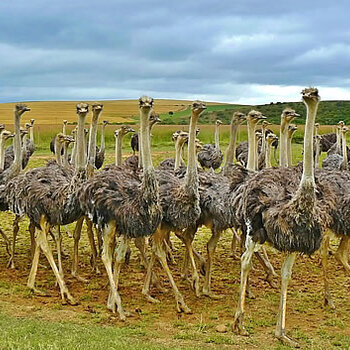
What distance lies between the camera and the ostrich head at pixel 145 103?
7543mm

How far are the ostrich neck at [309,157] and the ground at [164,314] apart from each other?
5.72 feet

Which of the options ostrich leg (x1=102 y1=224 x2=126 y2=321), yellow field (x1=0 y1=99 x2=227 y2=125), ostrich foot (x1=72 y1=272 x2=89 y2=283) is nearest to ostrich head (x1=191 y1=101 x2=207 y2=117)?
ostrich leg (x1=102 y1=224 x2=126 y2=321)

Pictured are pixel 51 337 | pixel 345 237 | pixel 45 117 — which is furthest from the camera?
pixel 45 117

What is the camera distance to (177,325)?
720 cm

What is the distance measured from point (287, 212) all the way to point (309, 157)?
62 centimetres

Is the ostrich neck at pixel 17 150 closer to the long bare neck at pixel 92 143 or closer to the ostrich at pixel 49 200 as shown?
the ostrich at pixel 49 200

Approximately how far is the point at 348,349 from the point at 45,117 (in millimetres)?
57559

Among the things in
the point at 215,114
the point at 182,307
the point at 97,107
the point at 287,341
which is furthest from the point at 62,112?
the point at 287,341

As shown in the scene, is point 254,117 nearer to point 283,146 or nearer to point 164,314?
point 283,146

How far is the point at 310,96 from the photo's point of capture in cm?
645

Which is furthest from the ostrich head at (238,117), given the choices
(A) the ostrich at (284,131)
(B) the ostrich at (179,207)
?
(B) the ostrich at (179,207)

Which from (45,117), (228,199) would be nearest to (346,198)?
(228,199)

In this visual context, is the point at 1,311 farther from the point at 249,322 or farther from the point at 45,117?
the point at 45,117

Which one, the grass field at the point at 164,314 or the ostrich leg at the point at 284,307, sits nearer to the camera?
the grass field at the point at 164,314
